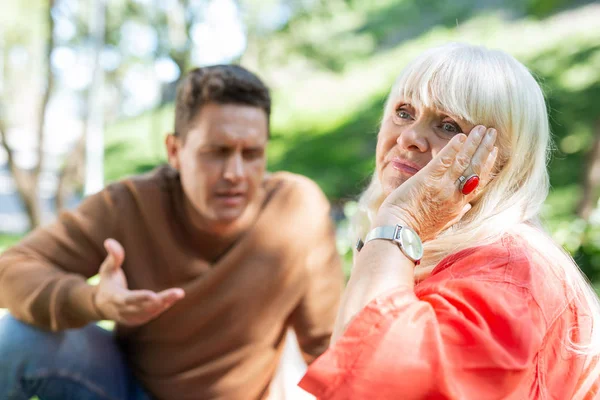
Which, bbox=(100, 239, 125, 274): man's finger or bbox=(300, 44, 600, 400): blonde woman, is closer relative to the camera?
bbox=(300, 44, 600, 400): blonde woman

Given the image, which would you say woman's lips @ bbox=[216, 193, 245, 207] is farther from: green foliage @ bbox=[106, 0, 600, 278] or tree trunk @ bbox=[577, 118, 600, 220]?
tree trunk @ bbox=[577, 118, 600, 220]

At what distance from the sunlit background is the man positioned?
201 centimetres

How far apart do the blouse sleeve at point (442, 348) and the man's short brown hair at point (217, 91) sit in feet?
4.74

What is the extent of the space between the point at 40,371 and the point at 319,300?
100cm

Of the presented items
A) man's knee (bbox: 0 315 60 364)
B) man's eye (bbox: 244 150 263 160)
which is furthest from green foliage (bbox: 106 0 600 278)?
man's knee (bbox: 0 315 60 364)

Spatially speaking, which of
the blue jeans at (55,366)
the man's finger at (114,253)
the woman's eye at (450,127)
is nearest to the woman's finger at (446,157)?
the woman's eye at (450,127)

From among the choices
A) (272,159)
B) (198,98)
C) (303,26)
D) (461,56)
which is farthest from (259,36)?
(461,56)

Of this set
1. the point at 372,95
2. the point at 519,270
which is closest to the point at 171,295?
the point at 519,270

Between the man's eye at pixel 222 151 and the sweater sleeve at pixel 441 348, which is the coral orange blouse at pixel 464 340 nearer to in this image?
the sweater sleeve at pixel 441 348

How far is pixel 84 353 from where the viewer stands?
99.7 inches

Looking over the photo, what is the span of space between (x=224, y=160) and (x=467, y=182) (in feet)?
4.18

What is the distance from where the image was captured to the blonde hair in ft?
4.96

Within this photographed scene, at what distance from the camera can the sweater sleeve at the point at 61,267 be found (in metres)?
2.39

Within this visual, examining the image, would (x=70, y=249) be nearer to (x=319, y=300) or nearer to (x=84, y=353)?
(x=84, y=353)
